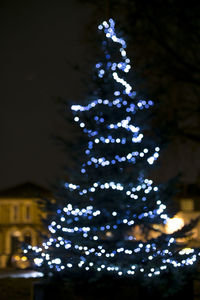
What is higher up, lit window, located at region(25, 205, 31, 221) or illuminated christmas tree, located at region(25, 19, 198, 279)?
lit window, located at region(25, 205, 31, 221)

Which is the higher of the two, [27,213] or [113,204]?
[27,213]

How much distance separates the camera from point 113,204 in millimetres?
8641

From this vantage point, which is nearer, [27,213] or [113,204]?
[113,204]

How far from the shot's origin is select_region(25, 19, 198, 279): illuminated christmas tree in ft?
28.0

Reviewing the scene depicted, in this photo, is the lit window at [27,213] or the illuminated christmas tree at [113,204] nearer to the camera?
the illuminated christmas tree at [113,204]

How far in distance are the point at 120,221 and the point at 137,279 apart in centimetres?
103

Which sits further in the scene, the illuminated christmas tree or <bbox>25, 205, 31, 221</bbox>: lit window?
<bbox>25, 205, 31, 221</bbox>: lit window

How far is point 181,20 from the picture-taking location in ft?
51.5

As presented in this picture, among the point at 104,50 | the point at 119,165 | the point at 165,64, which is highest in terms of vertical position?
the point at 165,64

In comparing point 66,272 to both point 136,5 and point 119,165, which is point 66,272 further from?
point 136,5

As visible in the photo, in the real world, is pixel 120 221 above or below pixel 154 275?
above

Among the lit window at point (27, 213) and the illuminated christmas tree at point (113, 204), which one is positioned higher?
the lit window at point (27, 213)

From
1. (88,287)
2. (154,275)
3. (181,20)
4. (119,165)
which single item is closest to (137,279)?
(154,275)

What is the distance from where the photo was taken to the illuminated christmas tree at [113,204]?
8.53 m
